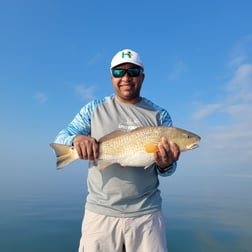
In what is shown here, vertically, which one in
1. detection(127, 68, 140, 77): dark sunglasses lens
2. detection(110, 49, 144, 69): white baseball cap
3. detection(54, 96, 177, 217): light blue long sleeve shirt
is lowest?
detection(54, 96, 177, 217): light blue long sleeve shirt

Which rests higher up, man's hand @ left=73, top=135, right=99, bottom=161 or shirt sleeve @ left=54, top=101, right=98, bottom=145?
shirt sleeve @ left=54, top=101, right=98, bottom=145

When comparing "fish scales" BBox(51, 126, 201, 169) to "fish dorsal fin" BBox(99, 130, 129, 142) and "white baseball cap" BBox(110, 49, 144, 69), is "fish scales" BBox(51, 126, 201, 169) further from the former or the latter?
"white baseball cap" BBox(110, 49, 144, 69)

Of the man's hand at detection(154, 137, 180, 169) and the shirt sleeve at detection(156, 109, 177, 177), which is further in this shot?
the shirt sleeve at detection(156, 109, 177, 177)

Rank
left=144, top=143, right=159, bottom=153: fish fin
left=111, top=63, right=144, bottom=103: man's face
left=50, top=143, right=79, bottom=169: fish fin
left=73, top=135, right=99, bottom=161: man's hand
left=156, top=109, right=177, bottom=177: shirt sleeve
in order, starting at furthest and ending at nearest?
left=111, top=63, right=144, bottom=103: man's face → left=156, top=109, right=177, bottom=177: shirt sleeve → left=144, top=143, right=159, bottom=153: fish fin → left=50, top=143, right=79, bottom=169: fish fin → left=73, top=135, right=99, bottom=161: man's hand

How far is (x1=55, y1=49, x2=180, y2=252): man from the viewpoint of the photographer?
451 centimetres

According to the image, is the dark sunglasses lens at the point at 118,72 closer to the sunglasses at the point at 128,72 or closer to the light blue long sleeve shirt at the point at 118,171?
the sunglasses at the point at 128,72

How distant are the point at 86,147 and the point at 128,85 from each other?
1.24m

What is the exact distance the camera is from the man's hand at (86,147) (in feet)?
Result: 14.5

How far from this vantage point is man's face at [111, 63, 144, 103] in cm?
500

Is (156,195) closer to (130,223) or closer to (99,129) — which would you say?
(130,223)

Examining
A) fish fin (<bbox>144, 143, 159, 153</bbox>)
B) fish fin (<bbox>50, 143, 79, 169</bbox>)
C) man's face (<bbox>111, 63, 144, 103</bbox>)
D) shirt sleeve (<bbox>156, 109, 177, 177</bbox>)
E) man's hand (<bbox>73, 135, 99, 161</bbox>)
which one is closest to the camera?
man's hand (<bbox>73, 135, 99, 161</bbox>)

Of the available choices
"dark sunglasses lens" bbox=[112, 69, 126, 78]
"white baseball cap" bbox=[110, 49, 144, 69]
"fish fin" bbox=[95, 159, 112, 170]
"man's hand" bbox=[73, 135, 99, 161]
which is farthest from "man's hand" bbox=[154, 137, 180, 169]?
"white baseball cap" bbox=[110, 49, 144, 69]

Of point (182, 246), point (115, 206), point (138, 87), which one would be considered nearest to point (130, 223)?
point (115, 206)

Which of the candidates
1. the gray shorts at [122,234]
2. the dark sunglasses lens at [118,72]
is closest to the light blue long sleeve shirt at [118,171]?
the gray shorts at [122,234]
